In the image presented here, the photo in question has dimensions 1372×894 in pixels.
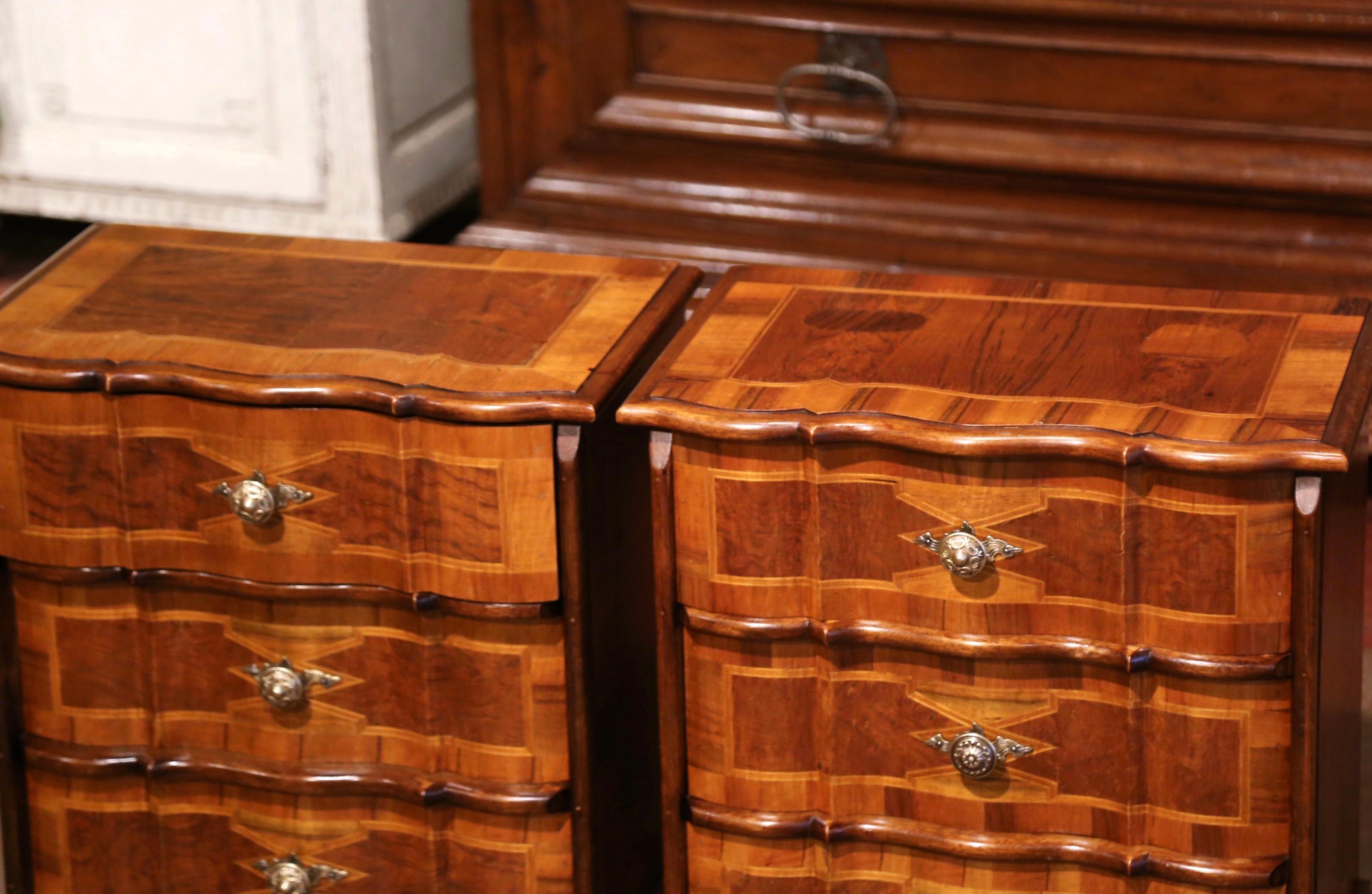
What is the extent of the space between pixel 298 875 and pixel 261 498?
35 centimetres

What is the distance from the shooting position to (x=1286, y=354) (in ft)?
5.17

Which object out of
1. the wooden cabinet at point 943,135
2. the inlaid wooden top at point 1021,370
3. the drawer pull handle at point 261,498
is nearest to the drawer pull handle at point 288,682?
the drawer pull handle at point 261,498

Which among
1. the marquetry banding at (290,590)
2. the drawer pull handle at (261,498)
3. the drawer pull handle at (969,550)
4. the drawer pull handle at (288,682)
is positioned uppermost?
the drawer pull handle at (261,498)

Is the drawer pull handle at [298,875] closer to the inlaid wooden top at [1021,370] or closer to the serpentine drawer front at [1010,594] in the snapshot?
the serpentine drawer front at [1010,594]

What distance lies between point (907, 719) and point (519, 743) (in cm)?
32

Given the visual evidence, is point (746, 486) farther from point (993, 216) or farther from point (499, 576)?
point (993, 216)

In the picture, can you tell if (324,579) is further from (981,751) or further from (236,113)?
(236,113)

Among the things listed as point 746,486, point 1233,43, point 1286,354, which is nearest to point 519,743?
point 746,486

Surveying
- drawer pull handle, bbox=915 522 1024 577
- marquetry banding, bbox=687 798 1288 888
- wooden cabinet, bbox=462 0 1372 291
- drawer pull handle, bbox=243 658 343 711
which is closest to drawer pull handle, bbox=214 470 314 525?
drawer pull handle, bbox=243 658 343 711

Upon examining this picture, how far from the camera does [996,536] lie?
4.86ft

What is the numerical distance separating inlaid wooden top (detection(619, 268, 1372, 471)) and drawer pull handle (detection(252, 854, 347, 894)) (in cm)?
51

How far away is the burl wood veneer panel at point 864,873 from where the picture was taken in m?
1.57

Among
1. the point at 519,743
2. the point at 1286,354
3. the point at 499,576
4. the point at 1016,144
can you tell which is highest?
the point at 1016,144

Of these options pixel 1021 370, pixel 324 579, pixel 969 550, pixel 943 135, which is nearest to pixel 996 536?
pixel 969 550
